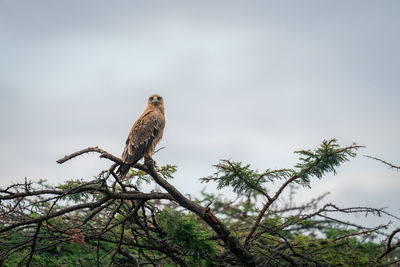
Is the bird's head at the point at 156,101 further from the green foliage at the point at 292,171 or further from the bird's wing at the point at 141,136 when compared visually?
the green foliage at the point at 292,171

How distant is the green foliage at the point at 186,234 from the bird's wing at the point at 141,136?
107 cm

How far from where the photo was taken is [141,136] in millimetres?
6605

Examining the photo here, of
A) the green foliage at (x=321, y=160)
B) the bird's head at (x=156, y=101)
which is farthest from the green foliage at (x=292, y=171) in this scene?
the bird's head at (x=156, y=101)

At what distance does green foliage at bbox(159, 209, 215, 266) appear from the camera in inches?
181

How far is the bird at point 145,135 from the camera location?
18.1 ft

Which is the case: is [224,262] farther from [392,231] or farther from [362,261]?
[392,231]

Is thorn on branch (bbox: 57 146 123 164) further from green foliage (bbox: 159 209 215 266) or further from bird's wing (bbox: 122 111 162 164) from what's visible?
green foliage (bbox: 159 209 215 266)

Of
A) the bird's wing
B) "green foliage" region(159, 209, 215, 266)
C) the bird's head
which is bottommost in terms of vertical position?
"green foliage" region(159, 209, 215, 266)

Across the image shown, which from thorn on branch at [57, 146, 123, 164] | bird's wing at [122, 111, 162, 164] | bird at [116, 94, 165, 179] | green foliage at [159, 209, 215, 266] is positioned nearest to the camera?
thorn on branch at [57, 146, 123, 164]

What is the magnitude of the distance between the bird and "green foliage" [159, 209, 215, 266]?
977 mm

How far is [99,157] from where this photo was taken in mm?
4445

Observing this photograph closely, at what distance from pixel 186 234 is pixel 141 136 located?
7.95 feet

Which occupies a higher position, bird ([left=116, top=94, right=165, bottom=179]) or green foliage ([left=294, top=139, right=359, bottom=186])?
bird ([left=116, top=94, right=165, bottom=179])

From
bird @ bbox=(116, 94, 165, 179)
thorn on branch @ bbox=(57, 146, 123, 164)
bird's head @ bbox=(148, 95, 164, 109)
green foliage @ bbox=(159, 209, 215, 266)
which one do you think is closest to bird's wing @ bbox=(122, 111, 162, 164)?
bird @ bbox=(116, 94, 165, 179)
